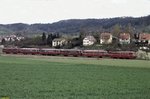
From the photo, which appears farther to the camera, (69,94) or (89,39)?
(89,39)

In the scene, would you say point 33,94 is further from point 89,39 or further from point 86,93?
point 89,39

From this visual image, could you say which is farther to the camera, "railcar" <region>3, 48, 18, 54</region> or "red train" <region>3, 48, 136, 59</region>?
"railcar" <region>3, 48, 18, 54</region>

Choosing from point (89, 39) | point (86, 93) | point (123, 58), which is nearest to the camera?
point (86, 93)

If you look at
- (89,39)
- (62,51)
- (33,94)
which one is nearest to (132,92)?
(33,94)

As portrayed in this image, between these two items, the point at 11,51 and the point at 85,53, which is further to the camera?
the point at 11,51

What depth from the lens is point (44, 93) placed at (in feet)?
79.4

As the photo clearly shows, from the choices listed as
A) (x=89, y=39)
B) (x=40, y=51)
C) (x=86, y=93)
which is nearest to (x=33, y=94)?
(x=86, y=93)

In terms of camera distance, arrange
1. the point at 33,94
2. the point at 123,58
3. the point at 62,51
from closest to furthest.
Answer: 1. the point at 33,94
2. the point at 123,58
3. the point at 62,51

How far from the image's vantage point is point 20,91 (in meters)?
24.6

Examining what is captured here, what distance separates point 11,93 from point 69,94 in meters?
2.81

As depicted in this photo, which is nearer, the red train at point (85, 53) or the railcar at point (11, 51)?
the red train at point (85, 53)

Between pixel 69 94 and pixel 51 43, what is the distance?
158375 millimetres

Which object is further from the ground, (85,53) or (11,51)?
(11,51)

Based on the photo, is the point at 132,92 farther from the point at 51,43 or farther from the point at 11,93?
the point at 51,43
